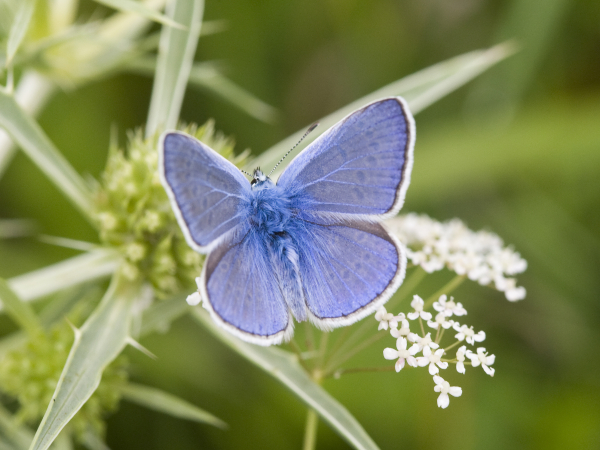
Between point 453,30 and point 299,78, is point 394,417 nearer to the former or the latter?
point 299,78

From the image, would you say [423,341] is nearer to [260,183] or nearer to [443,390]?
[443,390]

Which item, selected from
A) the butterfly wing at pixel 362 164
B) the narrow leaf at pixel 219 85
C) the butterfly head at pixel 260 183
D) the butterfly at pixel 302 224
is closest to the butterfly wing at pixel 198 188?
the butterfly at pixel 302 224

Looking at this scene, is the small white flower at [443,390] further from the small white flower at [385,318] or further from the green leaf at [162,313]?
the green leaf at [162,313]

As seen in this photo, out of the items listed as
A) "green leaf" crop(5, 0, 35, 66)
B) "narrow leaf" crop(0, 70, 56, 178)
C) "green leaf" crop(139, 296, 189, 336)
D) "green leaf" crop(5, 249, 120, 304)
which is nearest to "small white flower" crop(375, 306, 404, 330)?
"green leaf" crop(139, 296, 189, 336)

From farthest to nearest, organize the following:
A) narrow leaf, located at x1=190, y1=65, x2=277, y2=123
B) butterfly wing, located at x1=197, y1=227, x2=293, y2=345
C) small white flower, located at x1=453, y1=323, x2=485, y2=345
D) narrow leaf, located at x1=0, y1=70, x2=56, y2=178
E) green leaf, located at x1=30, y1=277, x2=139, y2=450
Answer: narrow leaf, located at x1=0, y1=70, x2=56, y2=178, narrow leaf, located at x1=190, y1=65, x2=277, y2=123, small white flower, located at x1=453, y1=323, x2=485, y2=345, butterfly wing, located at x1=197, y1=227, x2=293, y2=345, green leaf, located at x1=30, y1=277, x2=139, y2=450

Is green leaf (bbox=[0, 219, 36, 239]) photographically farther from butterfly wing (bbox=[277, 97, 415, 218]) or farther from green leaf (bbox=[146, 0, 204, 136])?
butterfly wing (bbox=[277, 97, 415, 218])

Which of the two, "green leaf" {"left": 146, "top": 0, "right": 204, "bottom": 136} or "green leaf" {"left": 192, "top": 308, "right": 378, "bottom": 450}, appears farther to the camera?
"green leaf" {"left": 146, "top": 0, "right": 204, "bottom": 136}

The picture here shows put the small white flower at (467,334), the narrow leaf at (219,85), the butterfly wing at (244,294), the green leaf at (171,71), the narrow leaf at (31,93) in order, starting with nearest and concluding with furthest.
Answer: the butterfly wing at (244,294), the small white flower at (467,334), the green leaf at (171,71), the narrow leaf at (219,85), the narrow leaf at (31,93)
